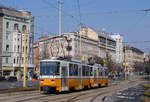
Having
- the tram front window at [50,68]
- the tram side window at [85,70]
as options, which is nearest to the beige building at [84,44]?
the tram side window at [85,70]

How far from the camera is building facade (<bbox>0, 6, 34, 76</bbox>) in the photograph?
63281mm

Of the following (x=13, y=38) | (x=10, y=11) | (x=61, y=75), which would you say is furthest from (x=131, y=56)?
(x=61, y=75)

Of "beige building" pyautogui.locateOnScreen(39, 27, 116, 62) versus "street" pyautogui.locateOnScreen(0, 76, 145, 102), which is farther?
"beige building" pyautogui.locateOnScreen(39, 27, 116, 62)

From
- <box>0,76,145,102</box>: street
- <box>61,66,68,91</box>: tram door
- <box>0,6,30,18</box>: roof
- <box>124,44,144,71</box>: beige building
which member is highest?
<box>0,6,30,18</box>: roof

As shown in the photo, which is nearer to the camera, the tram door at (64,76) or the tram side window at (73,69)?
the tram door at (64,76)

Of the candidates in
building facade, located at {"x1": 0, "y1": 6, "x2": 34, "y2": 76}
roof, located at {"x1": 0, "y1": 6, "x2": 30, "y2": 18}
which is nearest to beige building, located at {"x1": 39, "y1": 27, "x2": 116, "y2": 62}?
building facade, located at {"x1": 0, "y1": 6, "x2": 34, "y2": 76}

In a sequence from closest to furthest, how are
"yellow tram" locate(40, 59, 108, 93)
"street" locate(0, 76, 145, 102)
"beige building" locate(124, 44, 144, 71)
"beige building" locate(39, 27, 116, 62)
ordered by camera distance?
1. "street" locate(0, 76, 145, 102)
2. "yellow tram" locate(40, 59, 108, 93)
3. "beige building" locate(39, 27, 116, 62)
4. "beige building" locate(124, 44, 144, 71)

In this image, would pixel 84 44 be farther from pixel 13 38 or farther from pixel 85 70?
pixel 85 70

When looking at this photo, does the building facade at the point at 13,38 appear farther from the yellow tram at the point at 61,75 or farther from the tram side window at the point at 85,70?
the yellow tram at the point at 61,75

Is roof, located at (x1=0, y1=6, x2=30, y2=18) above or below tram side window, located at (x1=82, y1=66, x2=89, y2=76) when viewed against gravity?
above

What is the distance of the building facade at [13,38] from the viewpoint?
63281mm

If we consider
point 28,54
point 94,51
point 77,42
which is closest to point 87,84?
point 28,54

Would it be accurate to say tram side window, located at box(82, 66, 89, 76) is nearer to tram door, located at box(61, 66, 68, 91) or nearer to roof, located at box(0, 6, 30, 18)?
tram door, located at box(61, 66, 68, 91)

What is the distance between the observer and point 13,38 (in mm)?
66312
